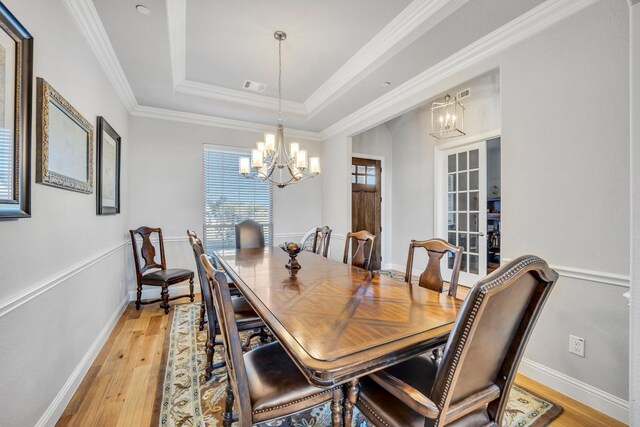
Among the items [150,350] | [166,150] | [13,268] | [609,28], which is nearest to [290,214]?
[166,150]

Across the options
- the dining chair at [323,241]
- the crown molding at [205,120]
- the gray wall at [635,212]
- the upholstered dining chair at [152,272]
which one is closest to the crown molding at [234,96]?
the crown molding at [205,120]

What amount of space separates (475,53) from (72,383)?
3.95 metres

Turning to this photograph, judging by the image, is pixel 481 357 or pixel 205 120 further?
pixel 205 120

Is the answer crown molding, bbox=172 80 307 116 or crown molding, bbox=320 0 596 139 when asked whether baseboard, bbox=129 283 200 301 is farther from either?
crown molding, bbox=320 0 596 139

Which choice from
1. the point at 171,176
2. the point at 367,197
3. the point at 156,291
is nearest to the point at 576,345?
the point at 367,197

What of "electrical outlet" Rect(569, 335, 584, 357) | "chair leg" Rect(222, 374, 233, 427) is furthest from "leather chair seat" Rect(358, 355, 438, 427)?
"electrical outlet" Rect(569, 335, 584, 357)

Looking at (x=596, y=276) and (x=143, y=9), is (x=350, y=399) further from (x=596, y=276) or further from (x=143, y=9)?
(x=143, y=9)

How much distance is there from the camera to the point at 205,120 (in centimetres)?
420

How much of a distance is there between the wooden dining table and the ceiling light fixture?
2.03 meters

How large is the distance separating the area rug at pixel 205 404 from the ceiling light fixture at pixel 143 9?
2689 millimetres

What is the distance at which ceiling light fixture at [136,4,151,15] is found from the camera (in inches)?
78.0

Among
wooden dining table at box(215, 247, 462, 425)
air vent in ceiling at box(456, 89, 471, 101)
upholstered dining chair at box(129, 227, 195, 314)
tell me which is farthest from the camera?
air vent in ceiling at box(456, 89, 471, 101)

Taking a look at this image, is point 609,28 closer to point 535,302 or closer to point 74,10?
point 535,302

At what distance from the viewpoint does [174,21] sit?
2316 mm
